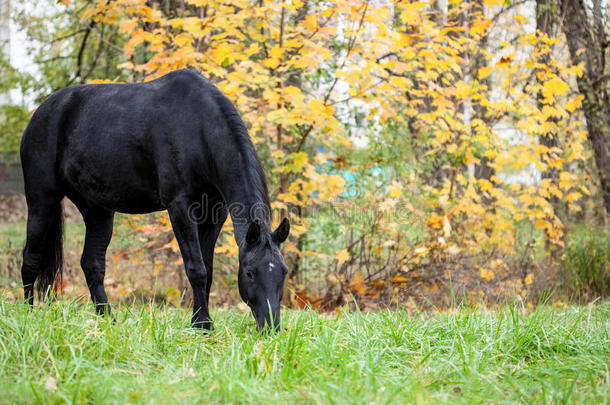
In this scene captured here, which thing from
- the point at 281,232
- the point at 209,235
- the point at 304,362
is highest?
the point at 281,232

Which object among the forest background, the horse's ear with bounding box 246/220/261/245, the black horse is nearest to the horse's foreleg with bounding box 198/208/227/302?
the black horse

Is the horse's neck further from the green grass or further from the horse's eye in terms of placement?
the green grass

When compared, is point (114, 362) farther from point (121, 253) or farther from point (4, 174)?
point (4, 174)

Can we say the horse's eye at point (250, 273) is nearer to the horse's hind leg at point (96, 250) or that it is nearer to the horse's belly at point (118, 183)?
the horse's belly at point (118, 183)

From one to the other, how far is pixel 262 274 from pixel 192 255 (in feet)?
2.59

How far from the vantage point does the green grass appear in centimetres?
244

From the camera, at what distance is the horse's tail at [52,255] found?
4.55 meters

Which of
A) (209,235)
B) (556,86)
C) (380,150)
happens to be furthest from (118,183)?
(556,86)

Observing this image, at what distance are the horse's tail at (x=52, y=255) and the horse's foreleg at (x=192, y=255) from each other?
4.75 ft

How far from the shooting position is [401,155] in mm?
7016

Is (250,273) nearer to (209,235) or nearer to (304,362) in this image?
(304,362)

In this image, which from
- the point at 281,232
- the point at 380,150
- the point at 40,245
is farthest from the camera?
the point at 380,150

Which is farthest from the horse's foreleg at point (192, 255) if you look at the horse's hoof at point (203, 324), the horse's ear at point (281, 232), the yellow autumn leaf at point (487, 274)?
the yellow autumn leaf at point (487, 274)

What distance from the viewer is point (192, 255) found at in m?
3.82
